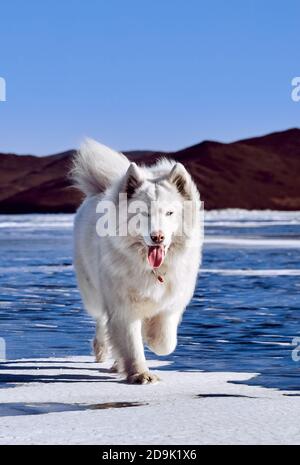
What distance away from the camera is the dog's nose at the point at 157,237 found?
6223 millimetres

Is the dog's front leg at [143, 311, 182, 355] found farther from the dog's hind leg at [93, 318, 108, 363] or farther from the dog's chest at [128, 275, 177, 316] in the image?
the dog's hind leg at [93, 318, 108, 363]

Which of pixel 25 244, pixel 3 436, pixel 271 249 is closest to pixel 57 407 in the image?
pixel 3 436

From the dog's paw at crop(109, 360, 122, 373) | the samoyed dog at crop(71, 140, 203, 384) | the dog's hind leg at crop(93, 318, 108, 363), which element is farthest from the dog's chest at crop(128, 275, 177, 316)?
the dog's hind leg at crop(93, 318, 108, 363)

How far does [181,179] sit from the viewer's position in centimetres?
657

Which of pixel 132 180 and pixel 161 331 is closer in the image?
pixel 132 180

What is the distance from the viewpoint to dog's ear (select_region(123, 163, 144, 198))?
6523 millimetres

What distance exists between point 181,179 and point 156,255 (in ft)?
1.81

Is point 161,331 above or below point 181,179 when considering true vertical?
below

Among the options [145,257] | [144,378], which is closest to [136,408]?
[144,378]

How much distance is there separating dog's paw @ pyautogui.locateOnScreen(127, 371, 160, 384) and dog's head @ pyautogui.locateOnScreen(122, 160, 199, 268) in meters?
0.73

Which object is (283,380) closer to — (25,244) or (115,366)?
(115,366)

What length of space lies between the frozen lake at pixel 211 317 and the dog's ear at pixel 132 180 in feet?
4.45

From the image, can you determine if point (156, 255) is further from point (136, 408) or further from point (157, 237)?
point (136, 408)

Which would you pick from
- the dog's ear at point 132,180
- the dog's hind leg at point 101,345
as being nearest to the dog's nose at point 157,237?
the dog's ear at point 132,180
